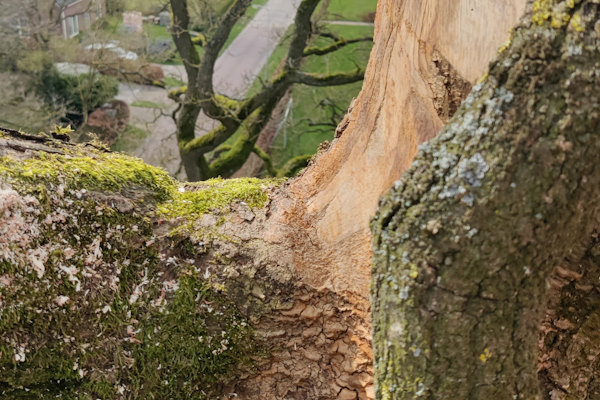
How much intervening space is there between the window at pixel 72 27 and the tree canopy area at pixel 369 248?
945 cm

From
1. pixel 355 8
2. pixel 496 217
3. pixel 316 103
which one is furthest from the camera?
pixel 355 8

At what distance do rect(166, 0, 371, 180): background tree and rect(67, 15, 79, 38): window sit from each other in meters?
5.53

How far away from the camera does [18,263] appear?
183cm

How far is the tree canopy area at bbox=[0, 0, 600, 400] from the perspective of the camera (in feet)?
4.15

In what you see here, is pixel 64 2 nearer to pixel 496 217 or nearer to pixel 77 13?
pixel 77 13

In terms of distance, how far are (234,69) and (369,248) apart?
10078mm

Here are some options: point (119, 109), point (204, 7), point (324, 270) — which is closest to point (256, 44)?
A: point (119, 109)

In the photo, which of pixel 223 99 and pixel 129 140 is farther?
pixel 129 140

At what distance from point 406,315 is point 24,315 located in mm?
1364

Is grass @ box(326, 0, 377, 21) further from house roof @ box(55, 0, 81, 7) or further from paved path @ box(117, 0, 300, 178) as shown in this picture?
house roof @ box(55, 0, 81, 7)

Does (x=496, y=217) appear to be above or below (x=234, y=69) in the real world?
above

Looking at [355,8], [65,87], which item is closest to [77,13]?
[65,87]

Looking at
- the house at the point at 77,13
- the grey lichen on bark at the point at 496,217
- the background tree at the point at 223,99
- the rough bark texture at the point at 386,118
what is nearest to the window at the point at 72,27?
the house at the point at 77,13

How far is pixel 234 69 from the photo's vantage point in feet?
37.4
